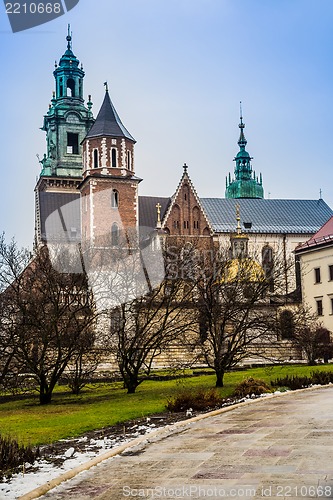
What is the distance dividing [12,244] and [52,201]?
45.8 metres

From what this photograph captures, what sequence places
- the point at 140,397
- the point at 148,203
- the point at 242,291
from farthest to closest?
1. the point at 148,203
2. the point at 242,291
3. the point at 140,397

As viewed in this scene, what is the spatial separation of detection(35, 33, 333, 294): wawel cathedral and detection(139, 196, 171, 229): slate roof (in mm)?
100

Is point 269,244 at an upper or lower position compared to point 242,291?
upper

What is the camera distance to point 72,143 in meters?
87.9

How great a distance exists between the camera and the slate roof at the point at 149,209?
71.3 m

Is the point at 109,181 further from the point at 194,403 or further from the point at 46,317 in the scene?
the point at 194,403

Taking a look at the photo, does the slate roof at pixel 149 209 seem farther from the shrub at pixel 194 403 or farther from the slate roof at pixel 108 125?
the shrub at pixel 194 403

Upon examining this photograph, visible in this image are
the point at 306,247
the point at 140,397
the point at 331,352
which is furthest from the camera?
the point at 306,247

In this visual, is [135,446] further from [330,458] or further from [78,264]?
[78,264]

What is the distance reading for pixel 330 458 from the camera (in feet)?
33.8

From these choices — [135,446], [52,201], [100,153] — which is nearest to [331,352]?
[100,153]

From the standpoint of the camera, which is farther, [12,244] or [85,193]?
[85,193]

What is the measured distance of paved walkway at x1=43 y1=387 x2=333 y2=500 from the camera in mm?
8805

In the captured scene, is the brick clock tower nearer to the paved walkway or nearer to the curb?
the curb
